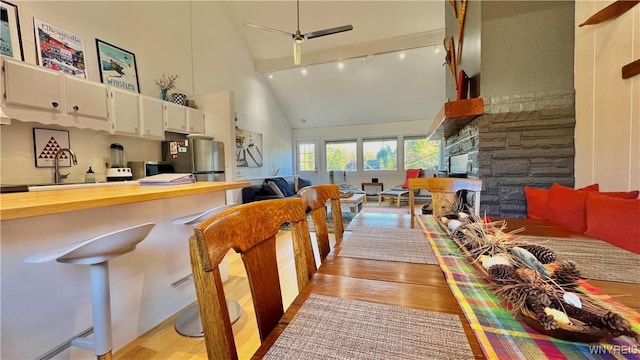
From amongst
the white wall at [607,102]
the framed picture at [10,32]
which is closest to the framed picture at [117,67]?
the framed picture at [10,32]

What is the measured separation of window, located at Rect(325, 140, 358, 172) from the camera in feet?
26.8

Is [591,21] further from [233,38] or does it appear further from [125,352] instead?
[233,38]

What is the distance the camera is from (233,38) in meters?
5.42

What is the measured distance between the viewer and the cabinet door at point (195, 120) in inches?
154

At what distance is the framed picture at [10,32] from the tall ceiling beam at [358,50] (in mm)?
4284

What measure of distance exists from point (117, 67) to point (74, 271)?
292 centimetres

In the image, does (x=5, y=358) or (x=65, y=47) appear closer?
(x=5, y=358)

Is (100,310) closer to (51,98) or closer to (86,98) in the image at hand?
(51,98)

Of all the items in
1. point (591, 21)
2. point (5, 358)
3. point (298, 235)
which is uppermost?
point (591, 21)

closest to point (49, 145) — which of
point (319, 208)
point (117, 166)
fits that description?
point (117, 166)

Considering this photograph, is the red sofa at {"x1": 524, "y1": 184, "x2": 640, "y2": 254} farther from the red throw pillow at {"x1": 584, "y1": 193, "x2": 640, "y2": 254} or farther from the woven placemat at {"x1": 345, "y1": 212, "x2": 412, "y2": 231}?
the woven placemat at {"x1": 345, "y1": 212, "x2": 412, "y2": 231}

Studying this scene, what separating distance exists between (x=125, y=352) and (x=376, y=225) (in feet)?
5.35

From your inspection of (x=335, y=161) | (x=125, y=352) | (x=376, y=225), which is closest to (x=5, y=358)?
(x=125, y=352)

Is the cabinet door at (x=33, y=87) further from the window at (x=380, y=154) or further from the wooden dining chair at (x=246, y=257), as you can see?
the window at (x=380, y=154)
